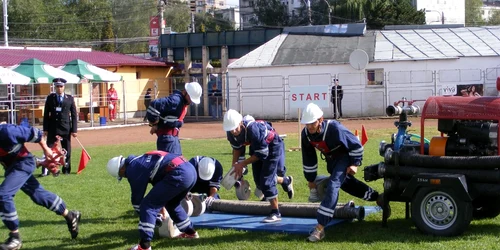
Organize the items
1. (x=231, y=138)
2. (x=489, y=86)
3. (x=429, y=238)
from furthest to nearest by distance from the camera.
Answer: (x=489, y=86) < (x=231, y=138) < (x=429, y=238)

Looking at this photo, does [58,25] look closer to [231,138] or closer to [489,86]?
[489,86]

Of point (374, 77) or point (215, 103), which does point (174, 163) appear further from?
point (215, 103)

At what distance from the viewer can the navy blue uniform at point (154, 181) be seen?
7891 mm

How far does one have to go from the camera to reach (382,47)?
38156 millimetres

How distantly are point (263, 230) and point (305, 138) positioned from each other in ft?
4.38

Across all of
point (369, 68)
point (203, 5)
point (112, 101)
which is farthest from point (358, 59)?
point (203, 5)

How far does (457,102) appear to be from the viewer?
28.1 feet

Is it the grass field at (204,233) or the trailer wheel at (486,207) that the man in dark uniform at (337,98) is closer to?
the grass field at (204,233)

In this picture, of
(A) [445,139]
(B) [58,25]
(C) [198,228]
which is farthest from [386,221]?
(B) [58,25]

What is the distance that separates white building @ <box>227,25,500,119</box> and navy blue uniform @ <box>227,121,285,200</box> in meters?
25.7

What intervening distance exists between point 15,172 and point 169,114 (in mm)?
2513

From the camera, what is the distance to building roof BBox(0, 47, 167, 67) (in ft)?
127

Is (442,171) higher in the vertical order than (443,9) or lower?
lower

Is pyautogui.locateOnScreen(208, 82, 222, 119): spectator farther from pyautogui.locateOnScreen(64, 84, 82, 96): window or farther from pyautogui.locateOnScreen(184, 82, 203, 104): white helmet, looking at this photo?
pyautogui.locateOnScreen(184, 82, 203, 104): white helmet
